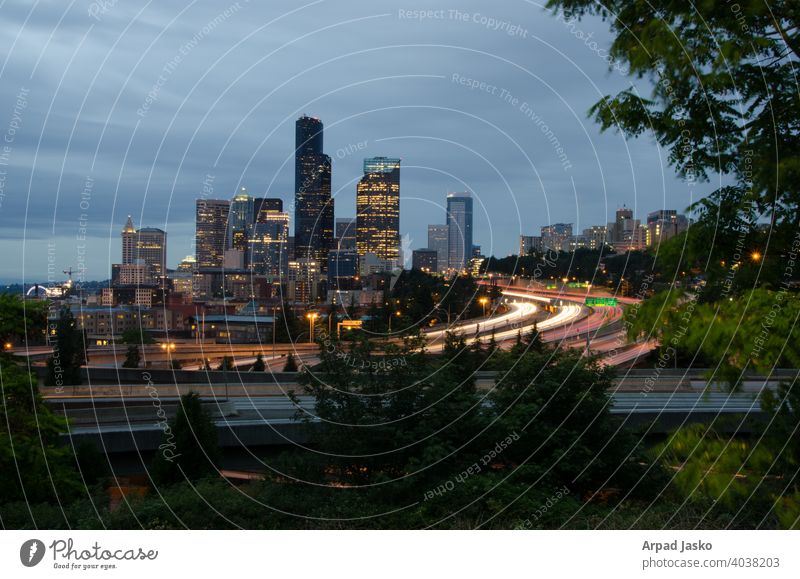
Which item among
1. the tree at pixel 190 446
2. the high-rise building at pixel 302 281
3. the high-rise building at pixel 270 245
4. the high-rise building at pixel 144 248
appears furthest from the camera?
the high-rise building at pixel 302 281

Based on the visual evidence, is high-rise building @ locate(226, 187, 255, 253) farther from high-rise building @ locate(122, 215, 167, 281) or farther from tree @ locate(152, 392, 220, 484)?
tree @ locate(152, 392, 220, 484)

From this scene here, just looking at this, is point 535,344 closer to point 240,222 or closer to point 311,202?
point 311,202

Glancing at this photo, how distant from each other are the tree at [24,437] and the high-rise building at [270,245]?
44.1 metres

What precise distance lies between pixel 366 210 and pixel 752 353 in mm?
25566

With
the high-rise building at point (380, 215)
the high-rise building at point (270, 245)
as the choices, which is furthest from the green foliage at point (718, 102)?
the high-rise building at point (270, 245)

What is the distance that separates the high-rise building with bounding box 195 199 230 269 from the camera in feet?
141

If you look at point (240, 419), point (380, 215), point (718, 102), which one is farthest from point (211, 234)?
point (718, 102)

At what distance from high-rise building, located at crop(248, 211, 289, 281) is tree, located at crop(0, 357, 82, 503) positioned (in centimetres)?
4411

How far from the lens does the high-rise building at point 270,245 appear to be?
5372cm

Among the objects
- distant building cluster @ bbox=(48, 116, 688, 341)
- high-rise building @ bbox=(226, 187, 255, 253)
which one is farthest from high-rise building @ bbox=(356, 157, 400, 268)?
high-rise building @ bbox=(226, 187, 255, 253)

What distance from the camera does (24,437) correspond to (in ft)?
24.9

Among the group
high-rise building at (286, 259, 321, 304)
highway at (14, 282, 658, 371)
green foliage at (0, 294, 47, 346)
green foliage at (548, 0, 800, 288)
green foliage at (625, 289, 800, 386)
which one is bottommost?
highway at (14, 282, 658, 371)

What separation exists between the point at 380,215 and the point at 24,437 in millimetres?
25717

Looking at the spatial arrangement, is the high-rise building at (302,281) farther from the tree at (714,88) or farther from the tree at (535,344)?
the tree at (714,88)
